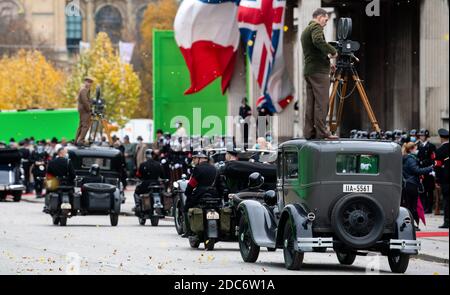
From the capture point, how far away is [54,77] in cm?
11631

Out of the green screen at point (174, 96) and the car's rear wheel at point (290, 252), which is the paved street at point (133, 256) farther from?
the green screen at point (174, 96)

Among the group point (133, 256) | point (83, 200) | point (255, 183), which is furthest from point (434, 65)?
point (133, 256)

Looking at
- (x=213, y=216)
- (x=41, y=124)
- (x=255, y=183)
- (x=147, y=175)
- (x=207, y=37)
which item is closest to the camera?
(x=255, y=183)

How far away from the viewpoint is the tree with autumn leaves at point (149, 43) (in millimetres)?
115812

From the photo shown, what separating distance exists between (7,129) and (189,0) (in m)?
20.3

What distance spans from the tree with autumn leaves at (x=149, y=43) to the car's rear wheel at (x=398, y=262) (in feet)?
309

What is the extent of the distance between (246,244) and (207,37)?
2947cm

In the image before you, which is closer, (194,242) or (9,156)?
(194,242)

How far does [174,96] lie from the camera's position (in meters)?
54.8

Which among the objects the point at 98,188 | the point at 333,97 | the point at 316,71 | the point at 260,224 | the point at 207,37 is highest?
the point at 207,37

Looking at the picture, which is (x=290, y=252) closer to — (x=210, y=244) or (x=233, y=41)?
A: (x=210, y=244)

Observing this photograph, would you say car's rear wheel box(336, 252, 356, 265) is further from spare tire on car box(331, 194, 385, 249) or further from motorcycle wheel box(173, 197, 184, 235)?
motorcycle wheel box(173, 197, 184, 235)

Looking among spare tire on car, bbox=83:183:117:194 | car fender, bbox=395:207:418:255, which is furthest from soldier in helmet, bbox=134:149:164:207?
car fender, bbox=395:207:418:255

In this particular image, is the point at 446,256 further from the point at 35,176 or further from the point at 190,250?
the point at 35,176
